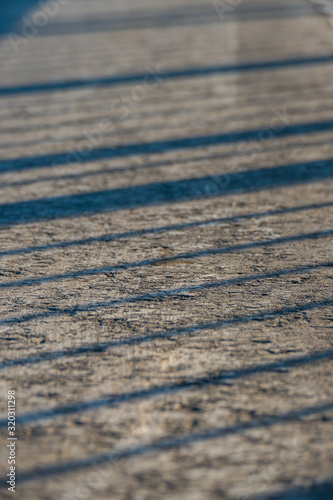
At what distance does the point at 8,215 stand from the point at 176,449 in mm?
2369

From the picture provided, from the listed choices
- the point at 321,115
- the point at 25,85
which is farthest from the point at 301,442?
the point at 25,85

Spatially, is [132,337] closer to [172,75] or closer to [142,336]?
[142,336]

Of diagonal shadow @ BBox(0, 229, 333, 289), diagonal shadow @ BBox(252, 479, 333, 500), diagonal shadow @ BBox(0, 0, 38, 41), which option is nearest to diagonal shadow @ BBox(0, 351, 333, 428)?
diagonal shadow @ BBox(252, 479, 333, 500)

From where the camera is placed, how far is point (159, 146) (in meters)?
5.07

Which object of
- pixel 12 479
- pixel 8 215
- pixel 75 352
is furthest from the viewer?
pixel 8 215

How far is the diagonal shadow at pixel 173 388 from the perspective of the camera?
208 centimetres

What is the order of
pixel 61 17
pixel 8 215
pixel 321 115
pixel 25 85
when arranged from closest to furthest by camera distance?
1. pixel 8 215
2. pixel 321 115
3. pixel 25 85
4. pixel 61 17

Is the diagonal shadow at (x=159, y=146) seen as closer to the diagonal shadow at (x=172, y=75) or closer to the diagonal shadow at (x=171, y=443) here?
the diagonal shadow at (x=172, y=75)

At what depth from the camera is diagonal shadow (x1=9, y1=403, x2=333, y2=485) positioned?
1849 mm

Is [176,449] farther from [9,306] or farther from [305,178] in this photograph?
[305,178]

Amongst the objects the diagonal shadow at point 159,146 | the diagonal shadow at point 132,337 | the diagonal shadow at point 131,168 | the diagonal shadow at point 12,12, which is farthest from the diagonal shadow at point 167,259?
the diagonal shadow at point 12,12

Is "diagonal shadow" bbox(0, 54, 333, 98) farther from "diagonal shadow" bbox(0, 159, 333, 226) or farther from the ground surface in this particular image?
"diagonal shadow" bbox(0, 159, 333, 226)

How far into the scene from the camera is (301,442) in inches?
75.2

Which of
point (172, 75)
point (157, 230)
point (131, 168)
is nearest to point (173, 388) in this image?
point (157, 230)
